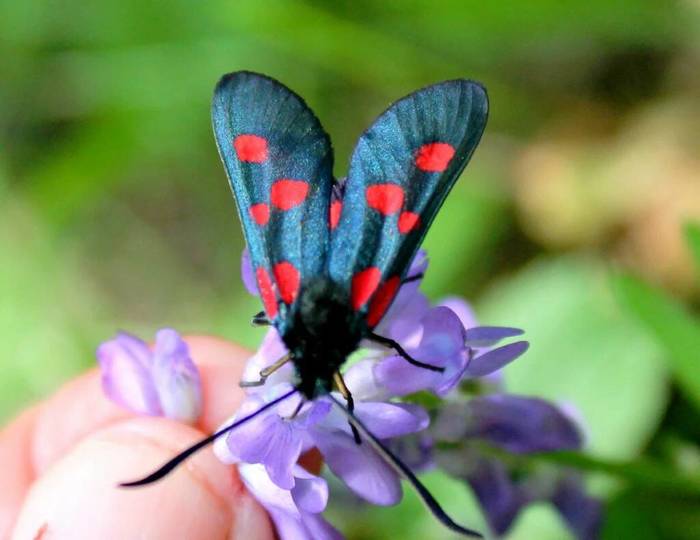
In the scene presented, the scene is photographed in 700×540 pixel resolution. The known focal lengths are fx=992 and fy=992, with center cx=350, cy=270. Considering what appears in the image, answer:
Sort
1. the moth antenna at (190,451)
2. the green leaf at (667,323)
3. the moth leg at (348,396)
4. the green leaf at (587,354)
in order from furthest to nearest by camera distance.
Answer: the green leaf at (587,354) < the green leaf at (667,323) < the moth leg at (348,396) < the moth antenna at (190,451)

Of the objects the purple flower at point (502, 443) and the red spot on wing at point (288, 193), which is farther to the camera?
the purple flower at point (502, 443)

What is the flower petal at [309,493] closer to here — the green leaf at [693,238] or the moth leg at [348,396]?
the moth leg at [348,396]

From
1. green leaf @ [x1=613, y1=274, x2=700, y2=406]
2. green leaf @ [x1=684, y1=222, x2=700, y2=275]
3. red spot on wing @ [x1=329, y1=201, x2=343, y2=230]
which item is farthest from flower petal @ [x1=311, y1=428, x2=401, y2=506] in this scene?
green leaf @ [x1=684, y1=222, x2=700, y2=275]

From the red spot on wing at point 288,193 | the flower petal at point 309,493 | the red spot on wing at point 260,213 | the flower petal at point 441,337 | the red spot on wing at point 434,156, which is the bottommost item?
the flower petal at point 309,493

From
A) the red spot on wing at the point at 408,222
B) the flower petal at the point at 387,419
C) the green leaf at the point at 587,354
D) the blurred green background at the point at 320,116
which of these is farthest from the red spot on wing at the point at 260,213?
the blurred green background at the point at 320,116

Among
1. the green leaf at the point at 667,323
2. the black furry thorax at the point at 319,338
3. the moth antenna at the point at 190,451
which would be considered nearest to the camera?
the moth antenna at the point at 190,451

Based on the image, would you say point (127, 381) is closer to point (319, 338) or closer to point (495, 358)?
point (319, 338)

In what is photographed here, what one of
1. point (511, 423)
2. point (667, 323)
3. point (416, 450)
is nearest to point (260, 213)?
point (416, 450)

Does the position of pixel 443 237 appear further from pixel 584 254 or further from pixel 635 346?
pixel 635 346

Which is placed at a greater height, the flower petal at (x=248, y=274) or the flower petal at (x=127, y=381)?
the flower petal at (x=248, y=274)
